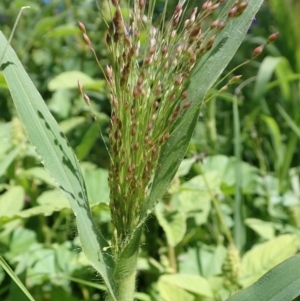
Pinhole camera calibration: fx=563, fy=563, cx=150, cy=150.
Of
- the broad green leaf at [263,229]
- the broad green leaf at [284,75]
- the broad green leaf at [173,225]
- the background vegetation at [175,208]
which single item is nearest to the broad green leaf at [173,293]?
the background vegetation at [175,208]

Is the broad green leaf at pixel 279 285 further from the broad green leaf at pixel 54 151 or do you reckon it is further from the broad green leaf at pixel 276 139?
the broad green leaf at pixel 276 139

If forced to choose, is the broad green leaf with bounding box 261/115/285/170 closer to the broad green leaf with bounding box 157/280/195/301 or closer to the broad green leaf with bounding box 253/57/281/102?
the broad green leaf with bounding box 253/57/281/102

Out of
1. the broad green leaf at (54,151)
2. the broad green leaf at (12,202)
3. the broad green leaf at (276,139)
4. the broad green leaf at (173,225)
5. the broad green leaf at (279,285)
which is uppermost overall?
the broad green leaf at (54,151)

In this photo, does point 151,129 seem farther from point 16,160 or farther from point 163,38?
point 16,160

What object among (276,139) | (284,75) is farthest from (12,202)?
(284,75)

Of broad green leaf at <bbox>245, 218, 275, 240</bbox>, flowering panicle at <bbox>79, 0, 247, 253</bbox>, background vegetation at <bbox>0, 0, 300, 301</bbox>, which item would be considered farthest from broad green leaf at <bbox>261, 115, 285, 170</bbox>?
flowering panicle at <bbox>79, 0, 247, 253</bbox>

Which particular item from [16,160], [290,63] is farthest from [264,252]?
[290,63]
